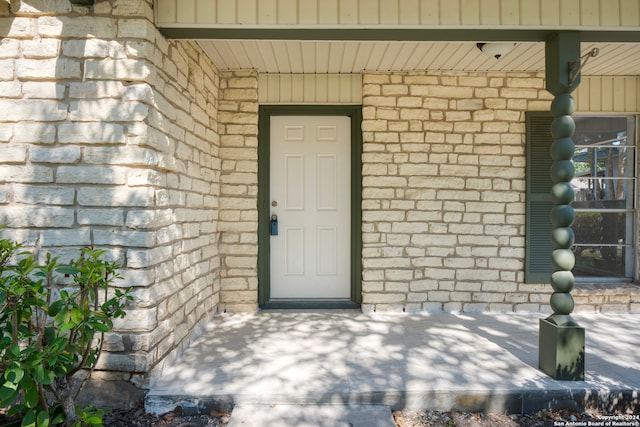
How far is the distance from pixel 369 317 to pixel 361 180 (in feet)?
4.90

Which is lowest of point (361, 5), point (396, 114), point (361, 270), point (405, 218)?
point (361, 270)

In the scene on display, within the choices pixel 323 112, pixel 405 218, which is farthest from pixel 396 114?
pixel 405 218

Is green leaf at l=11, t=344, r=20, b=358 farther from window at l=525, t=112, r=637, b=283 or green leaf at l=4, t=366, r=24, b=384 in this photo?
window at l=525, t=112, r=637, b=283

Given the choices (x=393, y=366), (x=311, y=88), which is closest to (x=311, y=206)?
(x=311, y=88)

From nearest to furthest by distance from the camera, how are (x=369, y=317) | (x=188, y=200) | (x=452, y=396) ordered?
(x=452, y=396), (x=188, y=200), (x=369, y=317)

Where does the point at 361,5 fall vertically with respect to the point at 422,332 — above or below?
above

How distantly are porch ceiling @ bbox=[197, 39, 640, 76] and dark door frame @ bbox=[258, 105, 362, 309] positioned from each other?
417 millimetres

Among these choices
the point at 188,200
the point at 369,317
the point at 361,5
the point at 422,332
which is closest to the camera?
the point at 361,5

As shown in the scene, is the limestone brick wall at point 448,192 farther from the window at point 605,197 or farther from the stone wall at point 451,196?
the window at point 605,197

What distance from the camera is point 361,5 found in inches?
112

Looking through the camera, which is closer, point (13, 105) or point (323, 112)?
point (13, 105)

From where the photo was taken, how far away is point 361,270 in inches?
169

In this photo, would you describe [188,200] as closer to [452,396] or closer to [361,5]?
[361,5]

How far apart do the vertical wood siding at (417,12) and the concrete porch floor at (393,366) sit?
101 inches
